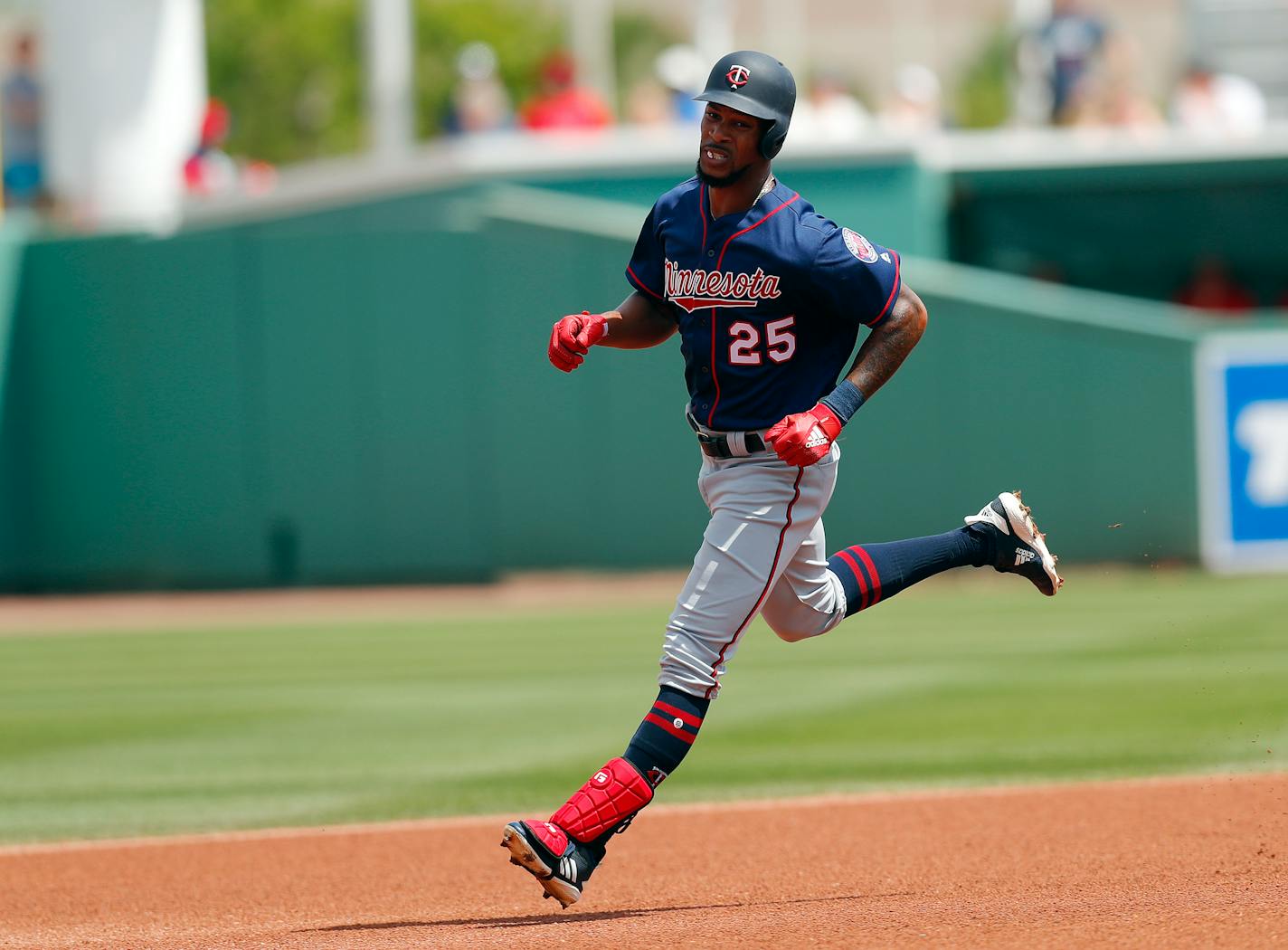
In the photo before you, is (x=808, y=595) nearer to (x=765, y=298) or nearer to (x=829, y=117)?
(x=765, y=298)

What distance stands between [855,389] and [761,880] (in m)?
1.49

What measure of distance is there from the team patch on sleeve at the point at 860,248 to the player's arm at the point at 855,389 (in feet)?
0.38

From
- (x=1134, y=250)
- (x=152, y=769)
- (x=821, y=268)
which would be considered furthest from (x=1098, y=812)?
(x=1134, y=250)

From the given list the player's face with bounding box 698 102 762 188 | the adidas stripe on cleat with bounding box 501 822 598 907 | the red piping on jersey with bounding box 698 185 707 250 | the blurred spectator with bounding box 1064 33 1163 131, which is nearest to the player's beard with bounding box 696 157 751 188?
the player's face with bounding box 698 102 762 188

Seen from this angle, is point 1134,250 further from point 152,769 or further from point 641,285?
point 641,285

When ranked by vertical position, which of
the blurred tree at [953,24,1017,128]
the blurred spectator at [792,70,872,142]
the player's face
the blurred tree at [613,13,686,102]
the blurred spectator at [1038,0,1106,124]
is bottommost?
the player's face

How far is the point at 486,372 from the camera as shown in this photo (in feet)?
49.6

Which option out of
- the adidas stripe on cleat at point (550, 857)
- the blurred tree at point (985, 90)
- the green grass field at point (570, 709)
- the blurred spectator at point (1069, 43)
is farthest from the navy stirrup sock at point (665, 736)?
the blurred tree at point (985, 90)

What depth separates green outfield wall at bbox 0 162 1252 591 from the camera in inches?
585

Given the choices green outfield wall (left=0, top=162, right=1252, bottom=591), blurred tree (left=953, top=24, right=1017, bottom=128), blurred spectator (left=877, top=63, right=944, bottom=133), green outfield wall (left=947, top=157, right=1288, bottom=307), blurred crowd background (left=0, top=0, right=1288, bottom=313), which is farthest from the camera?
blurred tree (left=953, top=24, right=1017, bottom=128)

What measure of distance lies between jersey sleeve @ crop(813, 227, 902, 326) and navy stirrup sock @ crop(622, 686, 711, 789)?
1.05m

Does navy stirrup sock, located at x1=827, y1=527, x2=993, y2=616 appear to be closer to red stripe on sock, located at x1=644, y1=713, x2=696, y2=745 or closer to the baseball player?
the baseball player

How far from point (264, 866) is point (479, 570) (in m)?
9.38

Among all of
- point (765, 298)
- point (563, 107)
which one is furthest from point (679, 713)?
point (563, 107)
